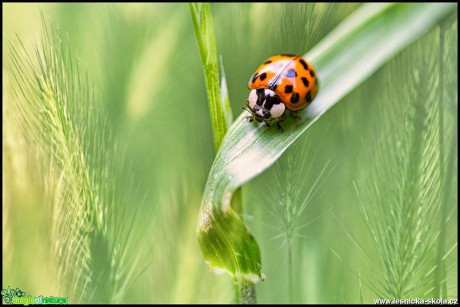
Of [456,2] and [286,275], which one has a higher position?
[456,2]

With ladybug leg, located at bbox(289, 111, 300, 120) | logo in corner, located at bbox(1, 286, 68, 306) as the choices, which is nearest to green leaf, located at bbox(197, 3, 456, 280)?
ladybug leg, located at bbox(289, 111, 300, 120)

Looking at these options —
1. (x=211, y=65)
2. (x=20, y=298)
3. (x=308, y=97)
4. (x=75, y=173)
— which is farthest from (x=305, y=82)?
(x=20, y=298)

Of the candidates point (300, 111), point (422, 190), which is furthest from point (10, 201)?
point (422, 190)

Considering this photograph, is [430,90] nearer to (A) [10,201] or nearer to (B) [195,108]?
(B) [195,108]

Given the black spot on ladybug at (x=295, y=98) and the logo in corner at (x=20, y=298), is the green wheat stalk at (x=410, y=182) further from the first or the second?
the logo in corner at (x=20, y=298)

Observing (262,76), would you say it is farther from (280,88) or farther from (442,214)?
(442,214)
